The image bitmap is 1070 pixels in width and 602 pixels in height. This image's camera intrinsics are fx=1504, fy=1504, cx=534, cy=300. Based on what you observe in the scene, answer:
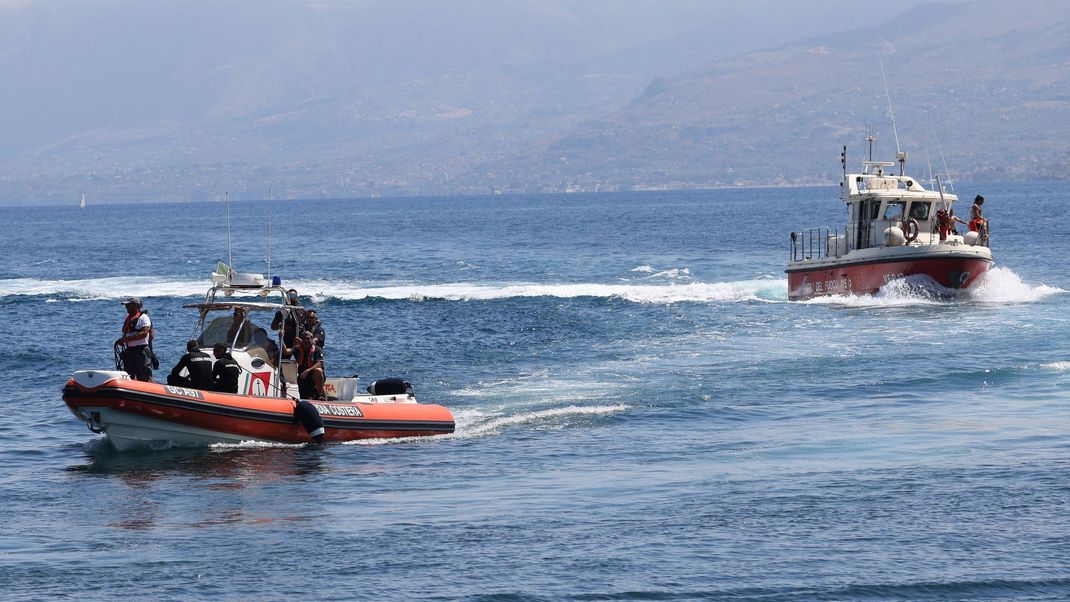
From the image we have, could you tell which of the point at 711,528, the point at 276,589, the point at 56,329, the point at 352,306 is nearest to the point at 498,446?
the point at 711,528

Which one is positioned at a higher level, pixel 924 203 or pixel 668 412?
pixel 924 203

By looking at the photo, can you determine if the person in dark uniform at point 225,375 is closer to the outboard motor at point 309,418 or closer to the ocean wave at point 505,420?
the outboard motor at point 309,418

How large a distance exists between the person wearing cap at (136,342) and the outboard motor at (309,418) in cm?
237

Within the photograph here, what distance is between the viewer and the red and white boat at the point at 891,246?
136 feet

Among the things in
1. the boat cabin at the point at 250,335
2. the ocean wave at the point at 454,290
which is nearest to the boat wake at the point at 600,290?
the ocean wave at the point at 454,290

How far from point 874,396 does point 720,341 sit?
9.22 meters

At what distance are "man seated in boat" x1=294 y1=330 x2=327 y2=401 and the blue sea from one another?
1.00 m

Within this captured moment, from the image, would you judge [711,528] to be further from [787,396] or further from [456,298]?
[456,298]

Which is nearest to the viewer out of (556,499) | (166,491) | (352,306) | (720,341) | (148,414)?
(556,499)

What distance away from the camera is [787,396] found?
87.0 ft

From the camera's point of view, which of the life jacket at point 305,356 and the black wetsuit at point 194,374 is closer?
the black wetsuit at point 194,374

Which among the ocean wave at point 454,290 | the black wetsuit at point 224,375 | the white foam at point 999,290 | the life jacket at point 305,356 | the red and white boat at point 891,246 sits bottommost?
the black wetsuit at point 224,375

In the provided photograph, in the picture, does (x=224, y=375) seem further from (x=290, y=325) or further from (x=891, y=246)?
(x=891, y=246)

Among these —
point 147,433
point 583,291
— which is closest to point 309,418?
point 147,433
